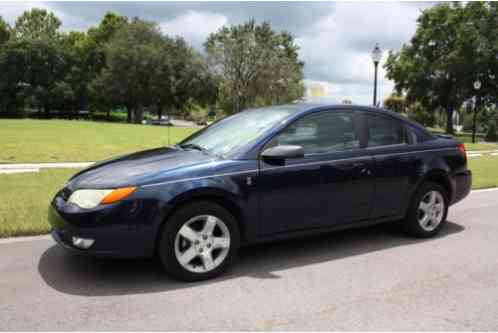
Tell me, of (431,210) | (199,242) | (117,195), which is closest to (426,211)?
(431,210)

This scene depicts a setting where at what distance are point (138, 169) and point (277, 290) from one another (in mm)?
1631

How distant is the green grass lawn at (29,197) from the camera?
17.4 feet

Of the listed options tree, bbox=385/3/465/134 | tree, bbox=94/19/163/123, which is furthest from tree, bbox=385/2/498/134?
tree, bbox=94/19/163/123

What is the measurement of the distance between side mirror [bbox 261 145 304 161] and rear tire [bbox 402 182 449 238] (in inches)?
76.2

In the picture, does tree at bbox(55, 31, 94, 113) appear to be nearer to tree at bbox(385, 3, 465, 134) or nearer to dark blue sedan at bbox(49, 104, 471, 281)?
tree at bbox(385, 3, 465, 134)

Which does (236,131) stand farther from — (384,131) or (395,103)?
(395,103)

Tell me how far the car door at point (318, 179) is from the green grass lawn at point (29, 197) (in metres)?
2.98

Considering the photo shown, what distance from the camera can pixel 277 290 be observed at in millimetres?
3711

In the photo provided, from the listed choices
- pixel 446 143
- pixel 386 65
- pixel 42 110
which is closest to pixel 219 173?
pixel 446 143

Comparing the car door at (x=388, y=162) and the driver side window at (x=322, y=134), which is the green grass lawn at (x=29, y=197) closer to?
the driver side window at (x=322, y=134)

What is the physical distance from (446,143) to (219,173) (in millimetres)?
3264

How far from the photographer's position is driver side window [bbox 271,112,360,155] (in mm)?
4449

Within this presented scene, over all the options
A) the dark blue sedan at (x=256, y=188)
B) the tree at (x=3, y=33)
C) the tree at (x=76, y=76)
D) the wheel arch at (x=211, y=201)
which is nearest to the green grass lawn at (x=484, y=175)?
the dark blue sedan at (x=256, y=188)

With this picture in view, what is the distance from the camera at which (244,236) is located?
13.5 ft
